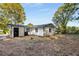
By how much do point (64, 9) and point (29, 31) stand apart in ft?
1.77

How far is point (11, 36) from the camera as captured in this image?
2.89 m

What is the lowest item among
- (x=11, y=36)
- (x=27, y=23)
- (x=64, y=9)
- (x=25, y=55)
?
(x=25, y=55)

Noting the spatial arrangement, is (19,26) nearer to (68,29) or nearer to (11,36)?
(11,36)

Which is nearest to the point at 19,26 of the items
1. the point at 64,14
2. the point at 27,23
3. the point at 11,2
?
the point at 27,23

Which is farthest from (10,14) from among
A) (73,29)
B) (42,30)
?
(73,29)

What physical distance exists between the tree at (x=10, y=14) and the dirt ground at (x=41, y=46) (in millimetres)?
212

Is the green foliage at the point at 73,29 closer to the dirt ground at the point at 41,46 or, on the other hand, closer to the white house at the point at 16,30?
the dirt ground at the point at 41,46

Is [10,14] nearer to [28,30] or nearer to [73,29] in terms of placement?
[28,30]

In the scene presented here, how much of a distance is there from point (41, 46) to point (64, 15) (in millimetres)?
505

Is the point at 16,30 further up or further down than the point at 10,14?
further down

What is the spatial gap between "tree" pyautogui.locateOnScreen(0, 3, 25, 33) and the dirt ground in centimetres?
21

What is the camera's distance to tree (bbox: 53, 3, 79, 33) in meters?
2.82

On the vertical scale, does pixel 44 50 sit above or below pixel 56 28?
below

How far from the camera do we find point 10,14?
9.43 ft
